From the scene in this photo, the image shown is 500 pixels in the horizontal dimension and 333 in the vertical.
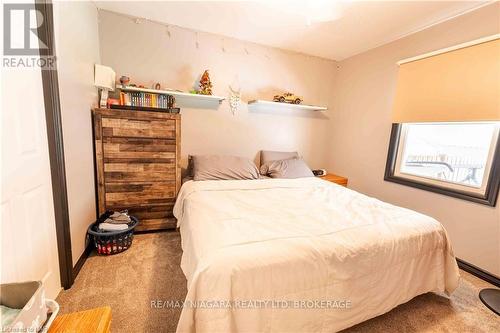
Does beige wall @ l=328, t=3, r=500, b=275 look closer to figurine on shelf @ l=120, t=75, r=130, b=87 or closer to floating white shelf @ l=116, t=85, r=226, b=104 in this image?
floating white shelf @ l=116, t=85, r=226, b=104

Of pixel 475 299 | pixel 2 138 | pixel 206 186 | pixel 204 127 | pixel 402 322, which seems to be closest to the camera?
pixel 2 138

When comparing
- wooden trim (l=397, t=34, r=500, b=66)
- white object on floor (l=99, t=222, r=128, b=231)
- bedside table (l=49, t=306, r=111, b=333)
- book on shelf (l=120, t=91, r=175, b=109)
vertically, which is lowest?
white object on floor (l=99, t=222, r=128, b=231)

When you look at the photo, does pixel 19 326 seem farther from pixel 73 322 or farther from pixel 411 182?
pixel 411 182

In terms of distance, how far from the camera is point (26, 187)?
4.02ft

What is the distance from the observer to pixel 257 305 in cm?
108

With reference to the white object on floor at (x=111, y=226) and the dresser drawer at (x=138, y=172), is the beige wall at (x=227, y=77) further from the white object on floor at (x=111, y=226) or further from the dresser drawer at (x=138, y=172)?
the white object on floor at (x=111, y=226)

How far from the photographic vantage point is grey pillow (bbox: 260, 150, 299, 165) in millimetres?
3197

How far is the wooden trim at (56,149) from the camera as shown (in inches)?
54.5

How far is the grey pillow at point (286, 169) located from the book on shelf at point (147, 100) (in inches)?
56.8

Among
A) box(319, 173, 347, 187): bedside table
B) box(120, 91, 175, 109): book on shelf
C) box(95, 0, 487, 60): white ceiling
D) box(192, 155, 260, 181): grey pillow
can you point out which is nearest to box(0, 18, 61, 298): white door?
box(120, 91, 175, 109): book on shelf

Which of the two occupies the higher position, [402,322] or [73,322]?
[73,322]

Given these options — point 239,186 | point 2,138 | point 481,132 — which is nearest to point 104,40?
point 2,138

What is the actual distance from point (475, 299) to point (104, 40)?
165 inches

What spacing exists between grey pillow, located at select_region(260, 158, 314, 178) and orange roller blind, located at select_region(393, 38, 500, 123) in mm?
1230
